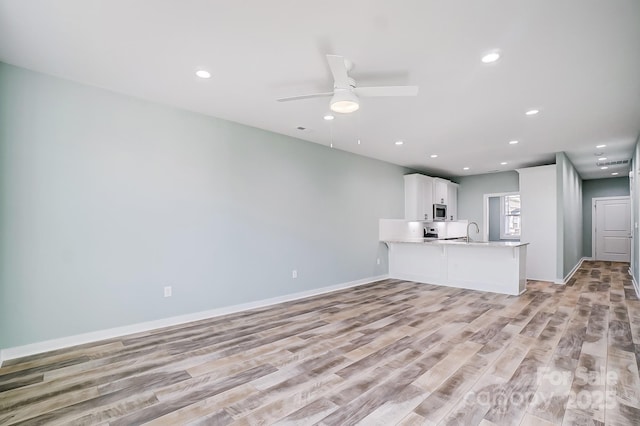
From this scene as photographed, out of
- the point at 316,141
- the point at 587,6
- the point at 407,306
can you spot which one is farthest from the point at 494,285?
the point at 587,6

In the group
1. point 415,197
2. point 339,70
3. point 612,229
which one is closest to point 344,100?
point 339,70

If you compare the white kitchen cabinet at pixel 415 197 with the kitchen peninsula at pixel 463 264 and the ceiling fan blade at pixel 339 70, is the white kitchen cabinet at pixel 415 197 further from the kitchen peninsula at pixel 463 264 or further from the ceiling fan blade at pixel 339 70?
the ceiling fan blade at pixel 339 70

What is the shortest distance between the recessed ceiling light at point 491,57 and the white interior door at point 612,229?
10.2 meters

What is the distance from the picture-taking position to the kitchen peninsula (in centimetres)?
534

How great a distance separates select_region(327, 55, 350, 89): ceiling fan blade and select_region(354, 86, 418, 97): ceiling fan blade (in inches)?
5.8

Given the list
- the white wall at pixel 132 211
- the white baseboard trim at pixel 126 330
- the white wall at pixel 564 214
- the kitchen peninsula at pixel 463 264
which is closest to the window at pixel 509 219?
the white wall at pixel 564 214

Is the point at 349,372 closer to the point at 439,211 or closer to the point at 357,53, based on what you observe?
the point at 357,53

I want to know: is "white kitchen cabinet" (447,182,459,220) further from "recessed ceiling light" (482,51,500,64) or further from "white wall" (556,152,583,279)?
"recessed ceiling light" (482,51,500,64)

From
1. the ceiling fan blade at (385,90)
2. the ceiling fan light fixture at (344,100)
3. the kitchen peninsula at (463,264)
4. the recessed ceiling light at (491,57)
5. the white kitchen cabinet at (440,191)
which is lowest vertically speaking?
the kitchen peninsula at (463,264)

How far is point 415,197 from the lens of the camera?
7.46 meters

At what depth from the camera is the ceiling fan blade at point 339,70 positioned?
235cm

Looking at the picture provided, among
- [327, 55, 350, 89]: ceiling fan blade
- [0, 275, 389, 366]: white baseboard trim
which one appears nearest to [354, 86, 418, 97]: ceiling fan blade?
[327, 55, 350, 89]: ceiling fan blade

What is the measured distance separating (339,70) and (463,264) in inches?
187

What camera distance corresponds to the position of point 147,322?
140 inches
